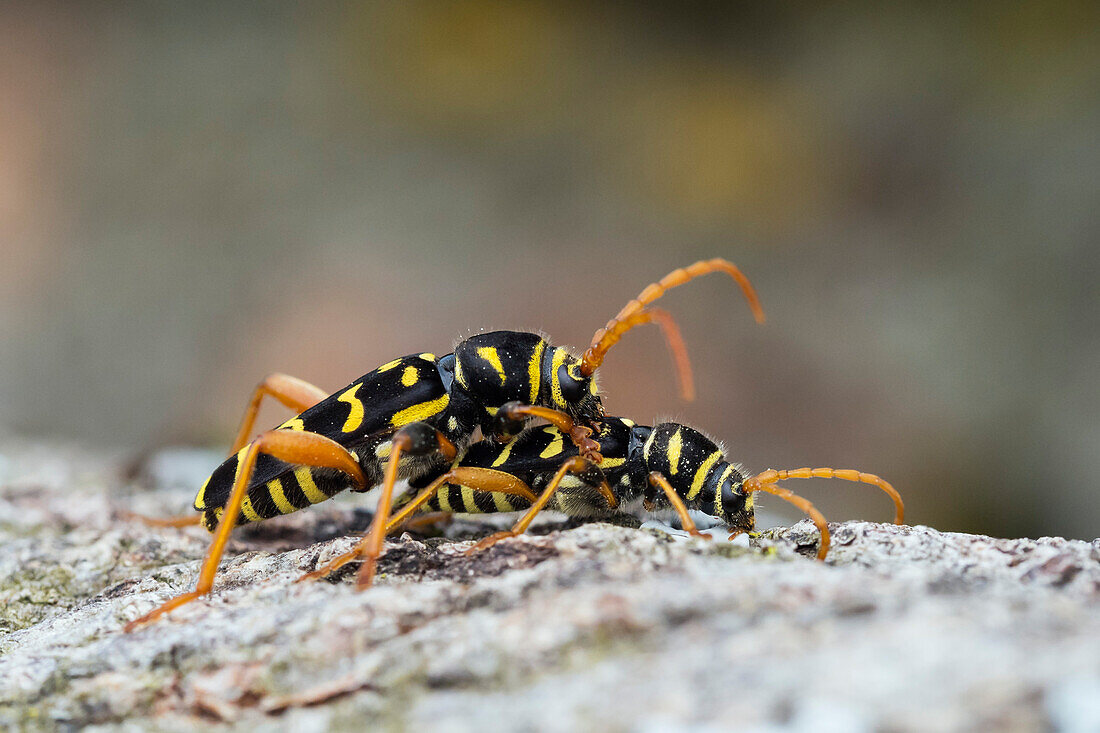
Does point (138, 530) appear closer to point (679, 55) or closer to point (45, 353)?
point (45, 353)

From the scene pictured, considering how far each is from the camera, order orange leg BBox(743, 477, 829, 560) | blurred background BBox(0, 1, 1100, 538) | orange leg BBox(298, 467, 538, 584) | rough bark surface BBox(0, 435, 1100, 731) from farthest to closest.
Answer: blurred background BBox(0, 1, 1100, 538) < orange leg BBox(298, 467, 538, 584) < orange leg BBox(743, 477, 829, 560) < rough bark surface BBox(0, 435, 1100, 731)

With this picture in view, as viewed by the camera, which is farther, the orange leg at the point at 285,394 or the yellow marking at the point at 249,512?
the orange leg at the point at 285,394

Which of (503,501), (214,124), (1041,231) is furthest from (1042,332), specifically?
(214,124)

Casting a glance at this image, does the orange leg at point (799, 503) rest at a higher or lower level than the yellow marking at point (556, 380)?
lower

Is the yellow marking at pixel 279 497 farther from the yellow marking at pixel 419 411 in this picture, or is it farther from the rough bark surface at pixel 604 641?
the yellow marking at pixel 419 411

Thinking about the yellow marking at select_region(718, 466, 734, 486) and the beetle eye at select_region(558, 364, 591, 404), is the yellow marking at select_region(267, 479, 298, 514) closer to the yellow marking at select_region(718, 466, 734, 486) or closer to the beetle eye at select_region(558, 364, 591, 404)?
the beetle eye at select_region(558, 364, 591, 404)

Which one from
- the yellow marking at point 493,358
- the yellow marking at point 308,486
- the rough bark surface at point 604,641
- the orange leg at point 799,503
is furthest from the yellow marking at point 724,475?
the yellow marking at point 308,486

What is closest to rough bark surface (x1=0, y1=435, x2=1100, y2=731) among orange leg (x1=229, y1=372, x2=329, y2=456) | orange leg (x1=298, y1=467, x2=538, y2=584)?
orange leg (x1=298, y1=467, x2=538, y2=584)
